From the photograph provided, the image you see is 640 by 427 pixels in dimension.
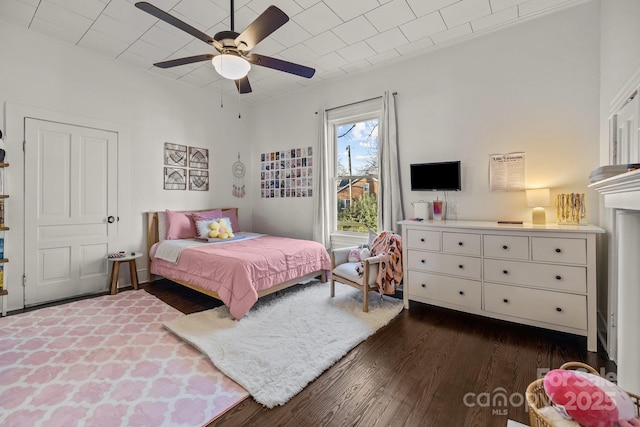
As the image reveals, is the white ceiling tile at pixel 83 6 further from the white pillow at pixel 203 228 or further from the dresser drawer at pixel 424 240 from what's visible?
the dresser drawer at pixel 424 240

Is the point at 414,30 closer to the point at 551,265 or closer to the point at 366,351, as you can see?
the point at 551,265

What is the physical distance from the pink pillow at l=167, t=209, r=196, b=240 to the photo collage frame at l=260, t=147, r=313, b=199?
1.43 meters

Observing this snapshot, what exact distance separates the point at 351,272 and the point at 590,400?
224cm

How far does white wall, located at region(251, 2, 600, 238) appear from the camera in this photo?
2.67 meters

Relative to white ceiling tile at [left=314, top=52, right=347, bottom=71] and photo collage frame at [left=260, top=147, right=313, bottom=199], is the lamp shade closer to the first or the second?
white ceiling tile at [left=314, top=52, right=347, bottom=71]

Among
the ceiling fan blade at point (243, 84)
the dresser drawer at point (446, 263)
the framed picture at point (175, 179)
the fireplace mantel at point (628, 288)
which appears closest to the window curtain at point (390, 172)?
the dresser drawer at point (446, 263)

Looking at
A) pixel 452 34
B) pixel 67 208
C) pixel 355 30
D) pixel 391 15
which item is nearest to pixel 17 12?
pixel 67 208

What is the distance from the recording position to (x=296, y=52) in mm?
3512

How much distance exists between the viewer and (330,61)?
375cm

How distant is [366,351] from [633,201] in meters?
1.80

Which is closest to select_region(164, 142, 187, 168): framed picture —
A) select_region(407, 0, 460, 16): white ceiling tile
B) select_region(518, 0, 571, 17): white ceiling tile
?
select_region(407, 0, 460, 16): white ceiling tile

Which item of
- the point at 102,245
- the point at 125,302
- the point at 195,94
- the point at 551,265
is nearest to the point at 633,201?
the point at 551,265

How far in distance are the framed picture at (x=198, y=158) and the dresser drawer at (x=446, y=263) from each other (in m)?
3.54

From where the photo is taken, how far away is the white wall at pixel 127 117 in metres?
3.07
